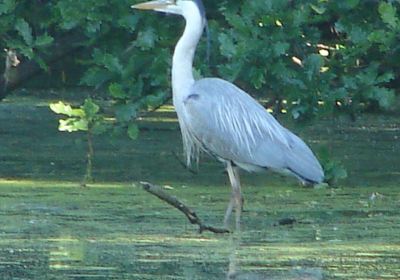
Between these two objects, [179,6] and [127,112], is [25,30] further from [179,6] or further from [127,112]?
[179,6]

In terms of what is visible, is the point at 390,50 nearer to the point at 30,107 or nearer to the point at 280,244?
the point at 280,244

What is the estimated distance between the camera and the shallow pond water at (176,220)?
19.6 ft

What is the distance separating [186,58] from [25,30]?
192cm

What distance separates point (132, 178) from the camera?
9.66 m

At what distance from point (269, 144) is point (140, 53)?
1941 mm

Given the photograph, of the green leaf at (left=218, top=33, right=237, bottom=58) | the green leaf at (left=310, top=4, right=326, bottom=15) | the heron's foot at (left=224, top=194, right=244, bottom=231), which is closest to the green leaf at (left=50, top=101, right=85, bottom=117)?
the green leaf at (left=218, top=33, right=237, bottom=58)

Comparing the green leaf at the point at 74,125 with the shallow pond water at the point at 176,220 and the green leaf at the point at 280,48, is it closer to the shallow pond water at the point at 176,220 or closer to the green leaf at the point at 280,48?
the shallow pond water at the point at 176,220

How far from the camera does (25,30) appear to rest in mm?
9625

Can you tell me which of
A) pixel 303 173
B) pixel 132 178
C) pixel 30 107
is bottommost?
pixel 30 107

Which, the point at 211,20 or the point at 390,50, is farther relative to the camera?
the point at 211,20

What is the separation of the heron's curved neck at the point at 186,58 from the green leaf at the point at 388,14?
137 centimetres

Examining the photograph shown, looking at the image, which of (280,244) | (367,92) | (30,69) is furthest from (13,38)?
(280,244)

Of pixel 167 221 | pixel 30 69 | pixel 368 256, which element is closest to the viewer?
pixel 368 256

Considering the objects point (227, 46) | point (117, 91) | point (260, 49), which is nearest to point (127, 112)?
point (117, 91)
